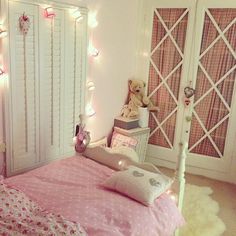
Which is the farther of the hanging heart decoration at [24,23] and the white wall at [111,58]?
the white wall at [111,58]

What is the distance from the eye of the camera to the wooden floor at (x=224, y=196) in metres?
2.83

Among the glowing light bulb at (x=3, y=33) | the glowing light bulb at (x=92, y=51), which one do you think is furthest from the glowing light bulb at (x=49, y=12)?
the glowing light bulb at (x=92, y=51)

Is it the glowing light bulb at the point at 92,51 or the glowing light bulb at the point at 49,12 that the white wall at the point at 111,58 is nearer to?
the glowing light bulb at the point at 92,51

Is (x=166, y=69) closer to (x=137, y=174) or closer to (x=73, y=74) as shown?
(x=73, y=74)

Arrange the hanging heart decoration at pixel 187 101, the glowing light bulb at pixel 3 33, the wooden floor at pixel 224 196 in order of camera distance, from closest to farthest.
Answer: the glowing light bulb at pixel 3 33 → the wooden floor at pixel 224 196 → the hanging heart decoration at pixel 187 101

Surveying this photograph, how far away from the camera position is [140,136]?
3797 mm

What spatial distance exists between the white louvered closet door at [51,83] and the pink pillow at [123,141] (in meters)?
0.79

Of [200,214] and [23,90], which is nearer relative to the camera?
[23,90]

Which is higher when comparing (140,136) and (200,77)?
(200,77)

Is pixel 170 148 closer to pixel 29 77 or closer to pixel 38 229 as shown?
pixel 29 77

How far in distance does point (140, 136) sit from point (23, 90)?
5.47 ft

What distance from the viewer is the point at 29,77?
8.57 feet

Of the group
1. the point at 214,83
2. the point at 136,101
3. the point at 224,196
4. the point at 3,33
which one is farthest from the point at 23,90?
the point at 224,196

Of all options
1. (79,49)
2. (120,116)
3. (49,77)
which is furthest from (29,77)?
(120,116)
